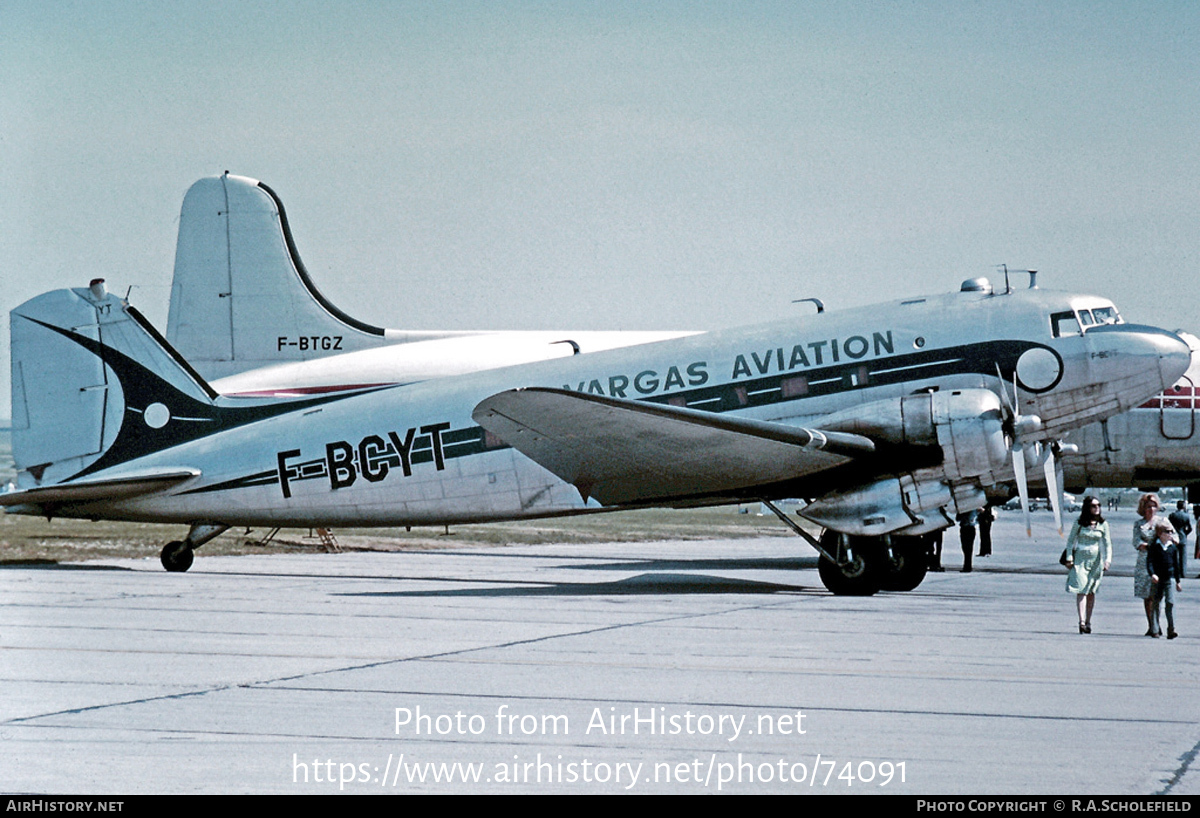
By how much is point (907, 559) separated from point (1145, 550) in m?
5.62

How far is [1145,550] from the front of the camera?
14109mm

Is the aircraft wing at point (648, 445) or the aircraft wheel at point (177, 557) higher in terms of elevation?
the aircraft wing at point (648, 445)

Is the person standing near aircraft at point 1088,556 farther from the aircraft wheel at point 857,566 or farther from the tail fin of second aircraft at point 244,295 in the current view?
the tail fin of second aircraft at point 244,295

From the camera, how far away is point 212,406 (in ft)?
76.0

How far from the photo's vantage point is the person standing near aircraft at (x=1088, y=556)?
46.6ft

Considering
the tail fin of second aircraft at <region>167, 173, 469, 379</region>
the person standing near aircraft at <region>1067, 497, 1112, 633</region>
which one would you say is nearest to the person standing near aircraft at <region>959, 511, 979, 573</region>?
the person standing near aircraft at <region>1067, 497, 1112, 633</region>

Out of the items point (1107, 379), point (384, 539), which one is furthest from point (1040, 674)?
point (384, 539)

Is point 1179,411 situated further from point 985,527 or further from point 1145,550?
point 1145,550

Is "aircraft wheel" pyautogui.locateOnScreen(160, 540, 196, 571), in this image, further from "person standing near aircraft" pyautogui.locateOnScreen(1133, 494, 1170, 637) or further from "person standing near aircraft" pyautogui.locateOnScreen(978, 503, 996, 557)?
"person standing near aircraft" pyautogui.locateOnScreen(978, 503, 996, 557)

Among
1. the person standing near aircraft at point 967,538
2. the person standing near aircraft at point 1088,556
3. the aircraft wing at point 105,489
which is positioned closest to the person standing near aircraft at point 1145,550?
the person standing near aircraft at point 1088,556

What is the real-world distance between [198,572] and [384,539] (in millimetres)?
16949

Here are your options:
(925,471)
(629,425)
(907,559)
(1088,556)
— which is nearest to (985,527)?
(907,559)

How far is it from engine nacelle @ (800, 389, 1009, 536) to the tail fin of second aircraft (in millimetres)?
10451

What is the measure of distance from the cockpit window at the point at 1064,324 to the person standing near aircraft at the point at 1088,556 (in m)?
5.08
